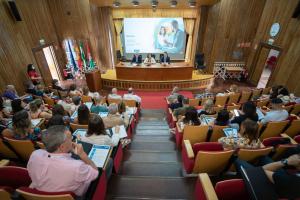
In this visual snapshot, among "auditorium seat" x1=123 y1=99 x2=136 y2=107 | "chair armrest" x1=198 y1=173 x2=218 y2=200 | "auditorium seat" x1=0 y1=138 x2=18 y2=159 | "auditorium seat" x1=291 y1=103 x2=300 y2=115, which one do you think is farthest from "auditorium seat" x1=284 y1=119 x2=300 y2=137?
"auditorium seat" x1=0 y1=138 x2=18 y2=159

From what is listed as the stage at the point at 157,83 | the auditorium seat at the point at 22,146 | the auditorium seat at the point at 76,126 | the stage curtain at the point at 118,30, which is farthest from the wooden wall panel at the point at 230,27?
the auditorium seat at the point at 22,146

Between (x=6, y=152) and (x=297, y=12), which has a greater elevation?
(x=297, y=12)

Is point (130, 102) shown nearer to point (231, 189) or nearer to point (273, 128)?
point (273, 128)

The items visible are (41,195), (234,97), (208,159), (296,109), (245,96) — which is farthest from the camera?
(245,96)

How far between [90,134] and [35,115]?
75.1 inches

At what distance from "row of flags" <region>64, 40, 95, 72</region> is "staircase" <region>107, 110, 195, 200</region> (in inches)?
257

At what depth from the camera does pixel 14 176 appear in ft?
5.75

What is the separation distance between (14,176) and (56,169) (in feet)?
2.64

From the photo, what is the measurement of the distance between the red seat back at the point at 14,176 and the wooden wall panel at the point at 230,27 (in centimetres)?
920

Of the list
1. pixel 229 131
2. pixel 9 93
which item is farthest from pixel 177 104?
pixel 9 93

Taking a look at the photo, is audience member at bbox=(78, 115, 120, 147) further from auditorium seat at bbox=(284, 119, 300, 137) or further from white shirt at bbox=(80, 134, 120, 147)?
auditorium seat at bbox=(284, 119, 300, 137)

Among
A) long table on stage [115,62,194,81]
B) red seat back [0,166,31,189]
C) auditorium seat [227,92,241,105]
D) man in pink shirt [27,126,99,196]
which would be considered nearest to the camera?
man in pink shirt [27,126,99,196]

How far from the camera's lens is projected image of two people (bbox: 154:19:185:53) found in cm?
948

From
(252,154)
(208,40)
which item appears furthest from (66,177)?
(208,40)
